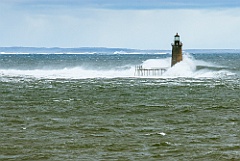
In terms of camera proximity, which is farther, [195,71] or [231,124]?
[195,71]

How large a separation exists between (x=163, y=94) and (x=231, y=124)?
15.7 metres

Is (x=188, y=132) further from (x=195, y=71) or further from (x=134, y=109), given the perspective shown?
(x=195, y=71)

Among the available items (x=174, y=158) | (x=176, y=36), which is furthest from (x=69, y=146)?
(x=176, y=36)

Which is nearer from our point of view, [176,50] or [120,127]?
[120,127]

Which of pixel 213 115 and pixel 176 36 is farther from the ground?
pixel 176 36

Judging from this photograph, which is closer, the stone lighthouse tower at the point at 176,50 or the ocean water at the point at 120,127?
the ocean water at the point at 120,127

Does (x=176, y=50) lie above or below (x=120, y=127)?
above

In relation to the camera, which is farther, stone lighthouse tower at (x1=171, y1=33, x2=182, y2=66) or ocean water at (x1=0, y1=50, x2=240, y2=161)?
stone lighthouse tower at (x1=171, y1=33, x2=182, y2=66)

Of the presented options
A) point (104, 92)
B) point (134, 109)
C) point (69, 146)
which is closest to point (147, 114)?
point (134, 109)

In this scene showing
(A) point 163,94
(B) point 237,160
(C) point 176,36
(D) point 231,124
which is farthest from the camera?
(C) point 176,36

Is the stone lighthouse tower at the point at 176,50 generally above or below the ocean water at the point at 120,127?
above

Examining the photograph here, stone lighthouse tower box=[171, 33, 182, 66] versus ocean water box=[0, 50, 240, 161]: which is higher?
stone lighthouse tower box=[171, 33, 182, 66]

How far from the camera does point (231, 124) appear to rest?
2397 centimetres

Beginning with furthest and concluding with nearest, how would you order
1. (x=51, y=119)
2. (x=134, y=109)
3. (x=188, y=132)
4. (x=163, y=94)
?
(x=163, y=94)
(x=134, y=109)
(x=51, y=119)
(x=188, y=132)
